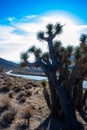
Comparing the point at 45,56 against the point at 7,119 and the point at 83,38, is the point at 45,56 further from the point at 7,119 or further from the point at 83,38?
the point at 7,119

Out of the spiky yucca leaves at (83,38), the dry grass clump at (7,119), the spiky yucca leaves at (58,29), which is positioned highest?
the spiky yucca leaves at (58,29)

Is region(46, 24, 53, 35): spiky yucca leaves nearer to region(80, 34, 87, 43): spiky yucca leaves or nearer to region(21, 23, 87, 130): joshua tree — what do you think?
region(21, 23, 87, 130): joshua tree

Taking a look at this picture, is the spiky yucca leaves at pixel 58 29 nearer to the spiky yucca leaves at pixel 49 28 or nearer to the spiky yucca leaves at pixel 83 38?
the spiky yucca leaves at pixel 49 28

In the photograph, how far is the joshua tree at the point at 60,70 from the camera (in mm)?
13211

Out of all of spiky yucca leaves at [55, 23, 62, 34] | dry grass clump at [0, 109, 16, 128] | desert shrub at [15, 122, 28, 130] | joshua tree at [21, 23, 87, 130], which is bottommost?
desert shrub at [15, 122, 28, 130]

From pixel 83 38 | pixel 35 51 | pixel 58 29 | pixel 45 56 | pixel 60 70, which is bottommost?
pixel 60 70

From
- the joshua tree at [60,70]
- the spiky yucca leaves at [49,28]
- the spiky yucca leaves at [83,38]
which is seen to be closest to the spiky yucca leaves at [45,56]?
the joshua tree at [60,70]

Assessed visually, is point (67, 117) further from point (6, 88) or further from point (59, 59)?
point (6, 88)

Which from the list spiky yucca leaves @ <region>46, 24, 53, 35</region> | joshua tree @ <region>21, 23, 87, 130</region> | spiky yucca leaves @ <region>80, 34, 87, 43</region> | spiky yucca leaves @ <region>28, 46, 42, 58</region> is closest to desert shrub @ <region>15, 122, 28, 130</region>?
Result: joshua tree @ <region>21, 23, 87, 130</region>

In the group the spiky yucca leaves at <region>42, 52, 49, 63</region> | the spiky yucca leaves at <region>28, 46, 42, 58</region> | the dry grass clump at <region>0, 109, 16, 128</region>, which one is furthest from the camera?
the spiky yucca leaves at <region>42, 52, 49, 63</region>

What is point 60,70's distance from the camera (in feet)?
47.3

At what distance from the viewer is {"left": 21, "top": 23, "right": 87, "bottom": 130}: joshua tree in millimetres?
13211

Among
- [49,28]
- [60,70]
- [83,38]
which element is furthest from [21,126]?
[83,38]

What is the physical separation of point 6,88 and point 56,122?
11978mm
